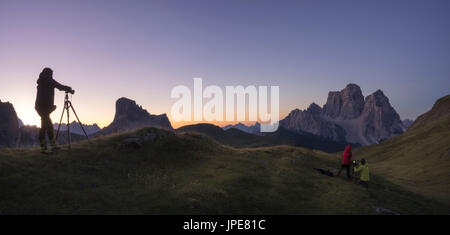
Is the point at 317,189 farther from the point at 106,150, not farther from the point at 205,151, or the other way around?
the point at 106,150

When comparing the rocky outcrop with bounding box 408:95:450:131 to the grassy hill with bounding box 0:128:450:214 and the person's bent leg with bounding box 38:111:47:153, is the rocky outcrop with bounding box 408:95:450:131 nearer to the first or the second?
the grassy hill with bounding box 0:128:450:214

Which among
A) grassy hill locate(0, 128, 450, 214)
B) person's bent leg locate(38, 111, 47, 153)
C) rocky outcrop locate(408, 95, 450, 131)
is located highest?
rocky outcrop locate(408, 95, 450, 131)

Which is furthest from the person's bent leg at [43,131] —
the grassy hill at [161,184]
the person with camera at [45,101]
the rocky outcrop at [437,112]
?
the rocky outcrop at [437,112]

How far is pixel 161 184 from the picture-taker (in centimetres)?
1555

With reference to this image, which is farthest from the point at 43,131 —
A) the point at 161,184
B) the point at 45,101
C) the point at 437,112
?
the point at 437,112

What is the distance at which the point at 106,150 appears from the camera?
19.9 metres

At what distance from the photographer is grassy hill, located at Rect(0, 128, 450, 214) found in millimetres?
11734

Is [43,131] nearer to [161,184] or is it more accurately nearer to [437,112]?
[161,184]

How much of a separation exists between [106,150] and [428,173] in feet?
176

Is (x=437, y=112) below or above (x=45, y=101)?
above

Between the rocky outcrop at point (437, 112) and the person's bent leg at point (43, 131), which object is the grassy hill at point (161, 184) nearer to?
the person's bent leg at point (43, 131)

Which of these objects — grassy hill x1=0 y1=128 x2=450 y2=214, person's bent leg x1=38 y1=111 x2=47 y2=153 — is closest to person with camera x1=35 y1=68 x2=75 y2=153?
person's bent leg x1=38 y1=111 x2=47 y2=153

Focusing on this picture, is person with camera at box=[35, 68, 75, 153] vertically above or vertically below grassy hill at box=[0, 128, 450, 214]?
above
